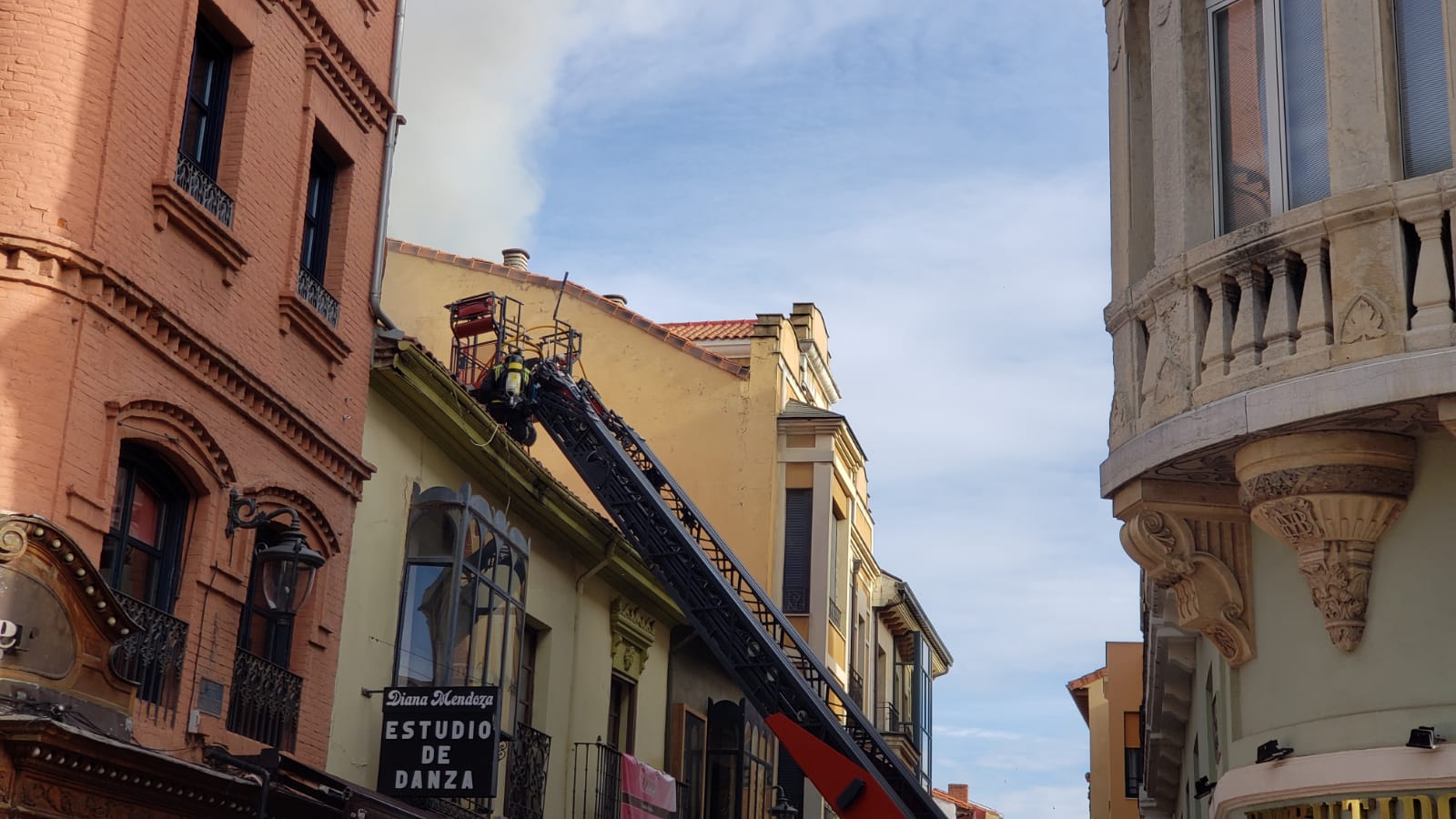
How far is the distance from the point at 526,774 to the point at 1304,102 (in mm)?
12870

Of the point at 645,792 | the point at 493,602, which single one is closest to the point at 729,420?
the point at 645,792

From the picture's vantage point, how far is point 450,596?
55.8ft

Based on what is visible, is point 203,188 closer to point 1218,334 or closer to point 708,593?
point 1218,334

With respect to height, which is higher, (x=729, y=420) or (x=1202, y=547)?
(x=729, y=420)

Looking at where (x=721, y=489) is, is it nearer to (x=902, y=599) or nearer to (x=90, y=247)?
(x=902, y=599)

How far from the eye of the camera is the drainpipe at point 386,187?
16.1m

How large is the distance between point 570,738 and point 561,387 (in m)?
4.66

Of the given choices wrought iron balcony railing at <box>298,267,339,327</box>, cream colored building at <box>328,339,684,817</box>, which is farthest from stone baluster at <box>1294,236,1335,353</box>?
cream colored building at <box>328,339,684,817</box>

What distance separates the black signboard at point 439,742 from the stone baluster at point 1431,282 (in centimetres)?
916

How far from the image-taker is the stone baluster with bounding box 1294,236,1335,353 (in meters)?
8.77

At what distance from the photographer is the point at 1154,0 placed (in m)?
10.8

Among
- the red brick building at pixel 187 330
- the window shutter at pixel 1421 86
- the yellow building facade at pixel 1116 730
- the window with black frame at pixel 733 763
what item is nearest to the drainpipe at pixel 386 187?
the red brick building at pixel 187 330

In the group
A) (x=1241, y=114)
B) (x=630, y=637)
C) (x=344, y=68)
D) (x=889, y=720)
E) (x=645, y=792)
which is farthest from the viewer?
(x=889, y=720)

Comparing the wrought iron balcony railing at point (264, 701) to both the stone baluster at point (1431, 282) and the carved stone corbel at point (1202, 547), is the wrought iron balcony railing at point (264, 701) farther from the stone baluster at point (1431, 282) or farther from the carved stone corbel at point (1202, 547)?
the stone baluster at point (1431, 282)
